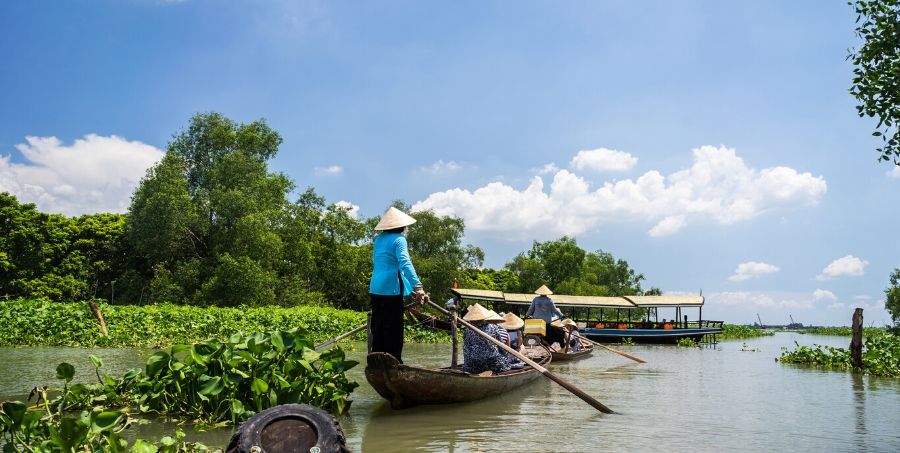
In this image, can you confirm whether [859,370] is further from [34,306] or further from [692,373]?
[34,306]

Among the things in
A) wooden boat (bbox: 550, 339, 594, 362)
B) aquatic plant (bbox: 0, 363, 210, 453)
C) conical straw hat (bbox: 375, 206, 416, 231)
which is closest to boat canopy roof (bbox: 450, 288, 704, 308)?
wooden boat (bbox: 550, 339, 594, 362)

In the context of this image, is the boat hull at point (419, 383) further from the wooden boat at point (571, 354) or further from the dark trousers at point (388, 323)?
the wooden boat at point (571, 354)

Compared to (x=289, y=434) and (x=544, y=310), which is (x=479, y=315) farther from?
(x=544, y=310)

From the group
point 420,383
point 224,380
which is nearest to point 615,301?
point 420,383

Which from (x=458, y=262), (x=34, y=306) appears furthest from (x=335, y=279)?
(x=34, y=306)

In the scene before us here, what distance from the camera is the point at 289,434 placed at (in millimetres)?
4148

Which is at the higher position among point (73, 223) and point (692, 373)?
point (73, 223)

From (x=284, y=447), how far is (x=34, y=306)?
16.6 metres

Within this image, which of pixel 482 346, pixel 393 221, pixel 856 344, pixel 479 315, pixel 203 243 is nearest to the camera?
pixel 393 221

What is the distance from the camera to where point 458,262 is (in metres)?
47.1

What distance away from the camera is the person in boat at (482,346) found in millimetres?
8156

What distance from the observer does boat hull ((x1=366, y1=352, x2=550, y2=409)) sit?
21.5ft

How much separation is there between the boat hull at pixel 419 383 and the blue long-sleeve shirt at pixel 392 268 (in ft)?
2.55

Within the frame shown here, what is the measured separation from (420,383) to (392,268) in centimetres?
126
